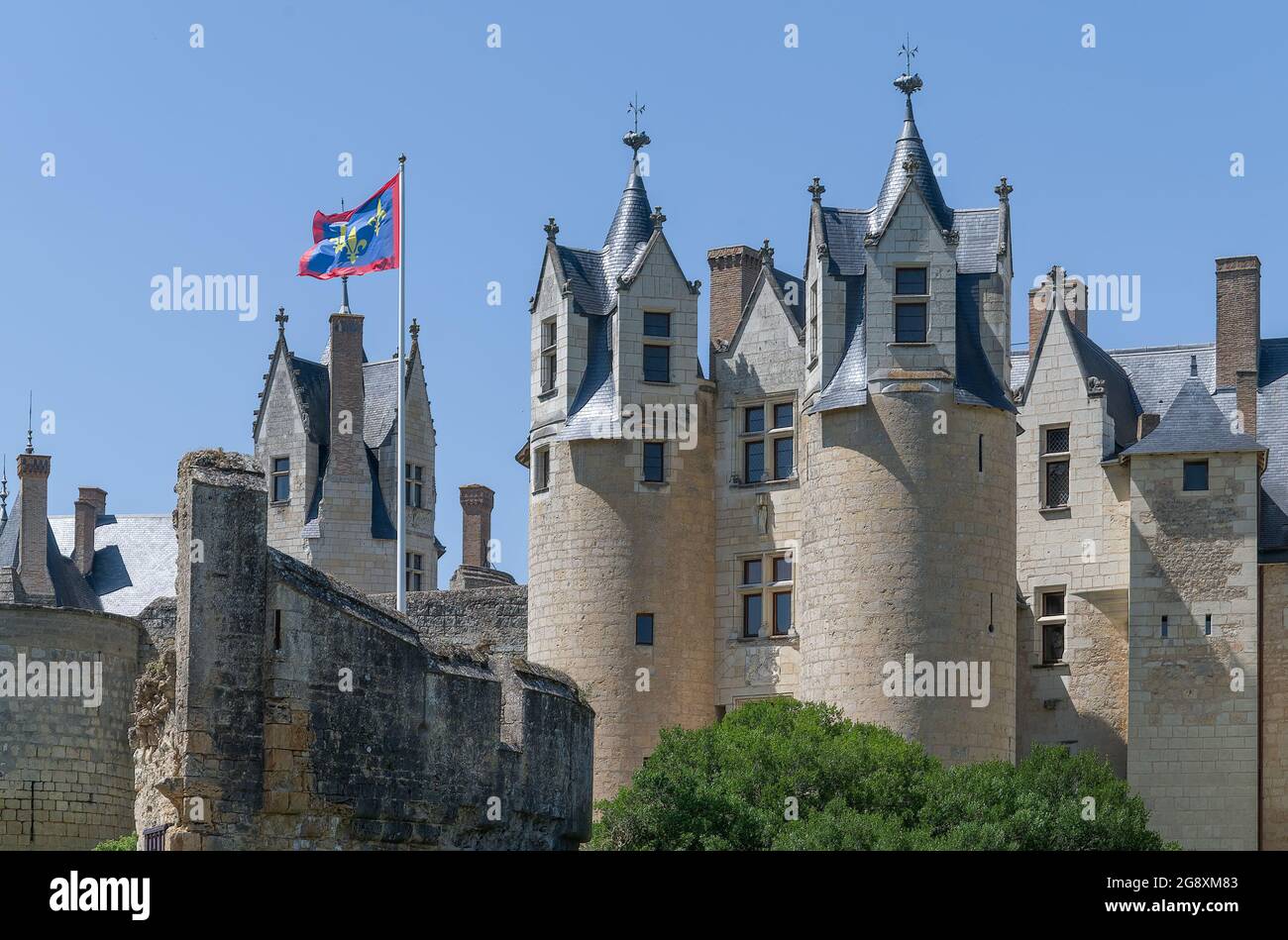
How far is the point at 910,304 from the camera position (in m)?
50.9

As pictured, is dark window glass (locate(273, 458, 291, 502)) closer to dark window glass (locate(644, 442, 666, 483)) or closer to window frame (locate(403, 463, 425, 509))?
window frame (locate(403, 463, 425, 509))

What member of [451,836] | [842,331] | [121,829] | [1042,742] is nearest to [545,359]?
[842,331]

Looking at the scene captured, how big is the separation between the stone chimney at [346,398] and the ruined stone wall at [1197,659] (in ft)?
Answer: 72.3

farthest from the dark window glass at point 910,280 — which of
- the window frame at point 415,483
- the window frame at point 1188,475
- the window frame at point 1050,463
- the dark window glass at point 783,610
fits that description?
the window frame at point 415,483

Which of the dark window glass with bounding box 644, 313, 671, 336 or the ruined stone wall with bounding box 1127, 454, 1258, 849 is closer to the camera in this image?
the ruined stone wall with bounding box 1127, 454, 1258, 849

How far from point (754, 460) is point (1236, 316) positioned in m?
10.9

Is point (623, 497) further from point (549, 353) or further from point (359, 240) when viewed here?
point (359, 240)

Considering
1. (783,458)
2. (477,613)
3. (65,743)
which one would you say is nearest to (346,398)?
(477,613)

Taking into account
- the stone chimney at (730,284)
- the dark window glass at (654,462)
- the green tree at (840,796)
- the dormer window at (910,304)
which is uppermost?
the stone chimney at (730,284)

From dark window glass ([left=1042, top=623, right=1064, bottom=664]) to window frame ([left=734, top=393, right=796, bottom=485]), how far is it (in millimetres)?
6253

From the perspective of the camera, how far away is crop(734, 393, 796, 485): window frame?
176 feet

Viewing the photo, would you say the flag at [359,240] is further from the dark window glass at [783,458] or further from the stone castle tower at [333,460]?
the stone castle tower at [333,460]

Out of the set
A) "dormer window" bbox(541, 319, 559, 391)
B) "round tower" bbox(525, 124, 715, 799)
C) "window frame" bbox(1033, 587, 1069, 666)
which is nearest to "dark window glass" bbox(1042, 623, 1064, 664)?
"window frame" bbox(1033, 587, 1069, 666)

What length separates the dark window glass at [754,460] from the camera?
176 feet
